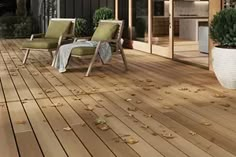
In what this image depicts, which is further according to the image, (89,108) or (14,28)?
(14,28)

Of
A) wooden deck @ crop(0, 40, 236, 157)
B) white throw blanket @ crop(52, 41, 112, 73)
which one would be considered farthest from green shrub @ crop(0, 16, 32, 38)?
white throw blanket @ crop(52, 41, 112, 73)

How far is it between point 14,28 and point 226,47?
33.4ft

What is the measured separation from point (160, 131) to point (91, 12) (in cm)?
862

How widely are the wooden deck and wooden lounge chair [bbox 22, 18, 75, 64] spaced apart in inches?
21.9

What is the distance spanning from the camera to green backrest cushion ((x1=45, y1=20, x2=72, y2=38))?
735 cm

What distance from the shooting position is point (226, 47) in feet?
16.1

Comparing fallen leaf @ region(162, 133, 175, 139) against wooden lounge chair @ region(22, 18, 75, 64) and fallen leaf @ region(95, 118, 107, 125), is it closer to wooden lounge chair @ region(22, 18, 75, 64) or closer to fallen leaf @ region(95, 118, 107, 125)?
fallen leaf @ region(95, 118, 107, 125)

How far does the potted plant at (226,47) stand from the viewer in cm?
472

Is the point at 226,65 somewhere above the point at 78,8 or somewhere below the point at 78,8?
below

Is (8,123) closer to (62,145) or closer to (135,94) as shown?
(62,145)

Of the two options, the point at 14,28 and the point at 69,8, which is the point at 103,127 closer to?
the point at 69,8

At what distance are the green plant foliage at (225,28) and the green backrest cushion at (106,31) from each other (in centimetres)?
196

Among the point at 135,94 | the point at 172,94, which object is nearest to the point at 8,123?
the point at 135,94

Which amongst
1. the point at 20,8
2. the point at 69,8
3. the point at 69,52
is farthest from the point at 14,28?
the point at 69,52
